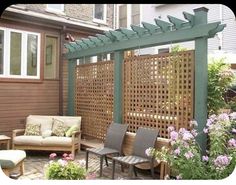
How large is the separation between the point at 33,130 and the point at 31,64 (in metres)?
1.68

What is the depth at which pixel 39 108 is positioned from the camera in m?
6.76

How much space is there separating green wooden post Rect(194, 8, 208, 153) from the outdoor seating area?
0.01m

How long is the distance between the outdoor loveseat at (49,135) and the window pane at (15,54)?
108cm

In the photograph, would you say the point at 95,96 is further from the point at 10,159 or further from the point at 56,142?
the point at 10,159

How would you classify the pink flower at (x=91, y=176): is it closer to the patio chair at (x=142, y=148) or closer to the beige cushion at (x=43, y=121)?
the patio chair at (x=142, y=148)

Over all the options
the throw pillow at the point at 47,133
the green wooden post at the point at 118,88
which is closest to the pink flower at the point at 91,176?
the green wooden post at the point at 118,88

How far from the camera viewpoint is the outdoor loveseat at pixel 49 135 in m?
5.29

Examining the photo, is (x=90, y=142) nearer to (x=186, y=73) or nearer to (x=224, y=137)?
(x=186, y=73)

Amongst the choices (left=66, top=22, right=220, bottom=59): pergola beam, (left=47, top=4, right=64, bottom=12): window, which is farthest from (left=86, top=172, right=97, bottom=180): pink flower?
(left=47, top=4, right=64, bottom=12): window

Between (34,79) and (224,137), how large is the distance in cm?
A: 447

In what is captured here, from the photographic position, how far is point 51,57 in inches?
283

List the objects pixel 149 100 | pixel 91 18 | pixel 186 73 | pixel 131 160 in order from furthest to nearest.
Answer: pixel 91 18 < pixel 149 100 < pixel 186 73 < pixel 131 160

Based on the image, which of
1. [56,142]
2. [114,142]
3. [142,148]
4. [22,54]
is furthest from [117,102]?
[22,54]

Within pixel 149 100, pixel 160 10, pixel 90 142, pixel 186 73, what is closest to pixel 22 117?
pixel 90 142
